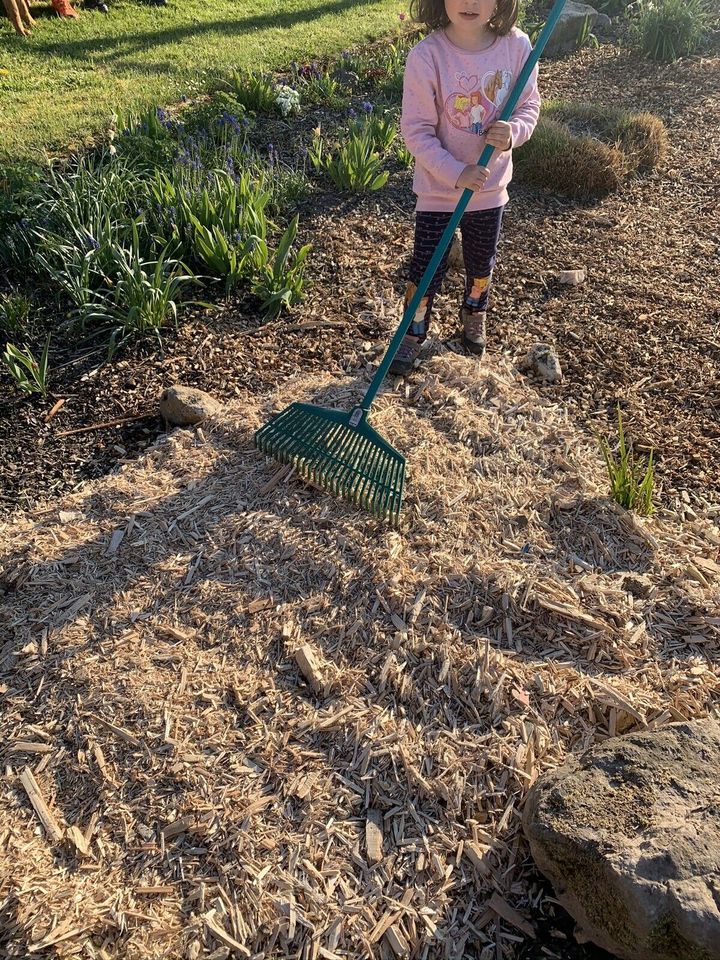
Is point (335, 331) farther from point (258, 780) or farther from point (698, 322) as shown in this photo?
point (258, 780)

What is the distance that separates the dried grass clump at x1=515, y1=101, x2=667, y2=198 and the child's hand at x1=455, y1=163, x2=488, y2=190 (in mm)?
2749

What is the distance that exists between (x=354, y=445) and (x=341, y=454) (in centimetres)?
6

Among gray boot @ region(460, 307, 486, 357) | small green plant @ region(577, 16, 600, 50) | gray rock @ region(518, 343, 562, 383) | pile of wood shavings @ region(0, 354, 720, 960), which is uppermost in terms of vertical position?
small green plant @ region(577, 16, 600, 50)

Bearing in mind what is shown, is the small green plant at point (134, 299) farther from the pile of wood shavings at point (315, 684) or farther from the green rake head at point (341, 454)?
the green rake head at point (341, 454)

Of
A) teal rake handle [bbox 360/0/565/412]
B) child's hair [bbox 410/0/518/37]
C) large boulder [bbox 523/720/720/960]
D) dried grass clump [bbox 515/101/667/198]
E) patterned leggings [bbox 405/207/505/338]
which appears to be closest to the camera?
large boulder [bbox 523/720/720/960]

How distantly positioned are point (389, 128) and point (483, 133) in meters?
2.67

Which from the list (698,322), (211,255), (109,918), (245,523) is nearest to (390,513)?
(245,523)

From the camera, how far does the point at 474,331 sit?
3553 mm

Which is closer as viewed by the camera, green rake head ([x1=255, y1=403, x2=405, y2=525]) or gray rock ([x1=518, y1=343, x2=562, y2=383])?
green rake head ([x1=255, y1=403, x2=405, y2=525])

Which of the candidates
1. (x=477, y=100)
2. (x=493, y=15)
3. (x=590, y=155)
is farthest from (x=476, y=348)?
(x=590, y=155)

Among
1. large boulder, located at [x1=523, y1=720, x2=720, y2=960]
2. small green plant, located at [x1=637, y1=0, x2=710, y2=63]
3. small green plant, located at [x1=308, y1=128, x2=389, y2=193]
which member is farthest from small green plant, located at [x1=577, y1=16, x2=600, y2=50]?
large boulder, located at [x1=523, y1=720, x2=720, y2=960]

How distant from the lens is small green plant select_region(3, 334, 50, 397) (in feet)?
11.0

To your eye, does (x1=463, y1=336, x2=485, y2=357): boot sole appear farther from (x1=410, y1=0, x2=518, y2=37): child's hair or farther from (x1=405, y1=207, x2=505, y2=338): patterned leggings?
(x1=410, y1=0, x2=518, y2=37): child's hair

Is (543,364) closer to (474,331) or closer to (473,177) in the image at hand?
(474,331)
